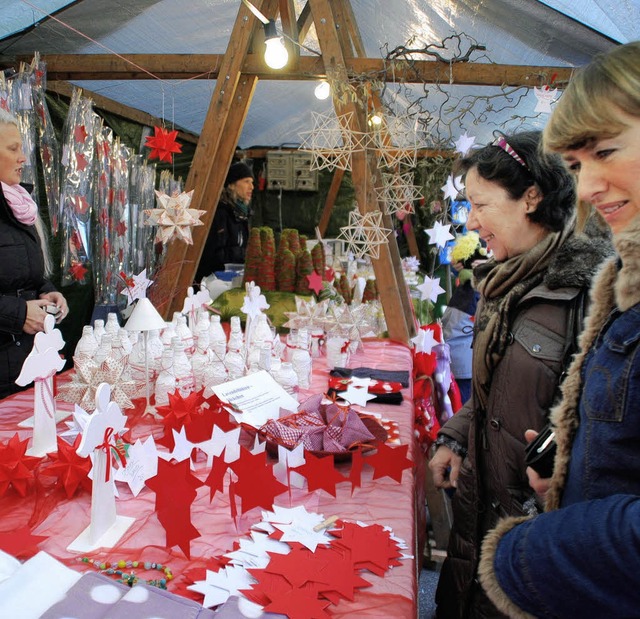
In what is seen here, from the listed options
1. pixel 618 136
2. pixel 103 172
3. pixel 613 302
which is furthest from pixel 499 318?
pixel 103 172

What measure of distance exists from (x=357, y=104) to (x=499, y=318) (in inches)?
71.8

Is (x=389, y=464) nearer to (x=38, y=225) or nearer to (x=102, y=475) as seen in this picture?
(x=102, y=475)

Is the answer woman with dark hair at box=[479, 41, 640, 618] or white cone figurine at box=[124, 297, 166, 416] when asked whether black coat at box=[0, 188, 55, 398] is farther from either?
woman with dark hair at box=[479, 41, 640, 618]

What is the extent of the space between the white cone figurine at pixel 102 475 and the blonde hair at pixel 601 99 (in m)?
0.92

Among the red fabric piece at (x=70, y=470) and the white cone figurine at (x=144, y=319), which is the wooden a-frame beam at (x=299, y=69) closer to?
the white cone figurine at (x=144, y=319)

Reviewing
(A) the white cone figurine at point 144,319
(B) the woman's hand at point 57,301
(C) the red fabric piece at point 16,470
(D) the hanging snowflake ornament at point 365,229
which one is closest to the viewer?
(C) the red fabric piece at point 16,470

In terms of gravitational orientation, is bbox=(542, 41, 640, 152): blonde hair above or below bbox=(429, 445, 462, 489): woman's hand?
above

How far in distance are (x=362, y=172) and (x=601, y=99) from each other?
2.08 meters

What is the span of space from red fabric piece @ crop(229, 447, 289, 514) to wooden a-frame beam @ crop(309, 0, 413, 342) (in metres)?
1.89

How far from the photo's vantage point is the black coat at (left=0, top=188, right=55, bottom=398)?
1983 millimetres

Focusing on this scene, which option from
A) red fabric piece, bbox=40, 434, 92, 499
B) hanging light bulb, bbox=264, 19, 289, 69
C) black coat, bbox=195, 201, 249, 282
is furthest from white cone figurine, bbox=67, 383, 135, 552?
black coat, bbox=195, 201, 249, 282

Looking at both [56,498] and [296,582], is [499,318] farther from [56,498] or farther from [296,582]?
[56,498]

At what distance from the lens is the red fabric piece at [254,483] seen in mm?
1123

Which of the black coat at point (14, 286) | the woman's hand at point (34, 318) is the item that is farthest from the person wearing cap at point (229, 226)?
the woman's hand at point (34, 318)
